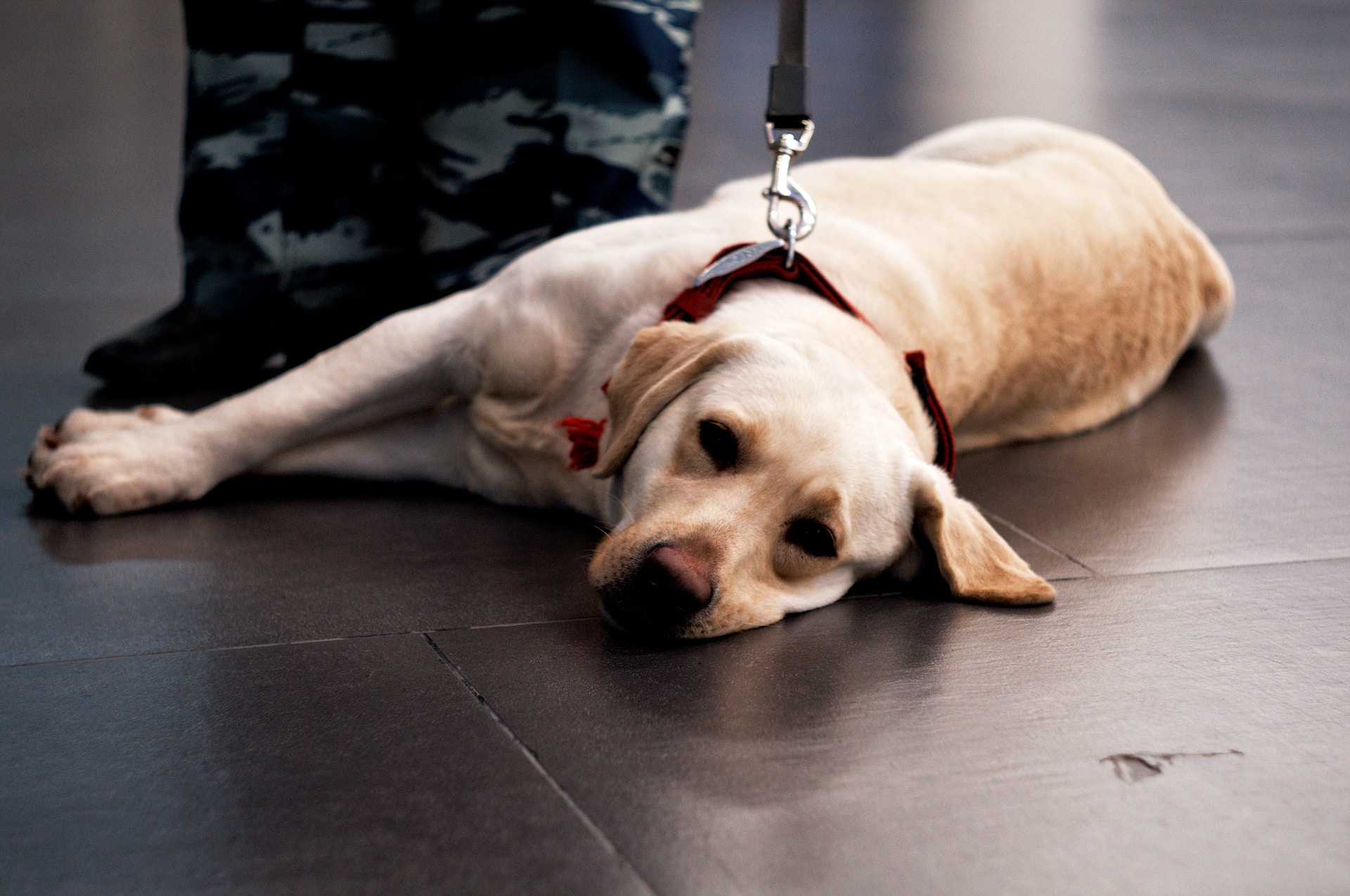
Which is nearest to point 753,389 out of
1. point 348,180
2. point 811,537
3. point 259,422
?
point 811,537

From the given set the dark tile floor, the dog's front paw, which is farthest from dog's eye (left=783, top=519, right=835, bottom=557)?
the dog's front paw

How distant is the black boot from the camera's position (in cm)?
334

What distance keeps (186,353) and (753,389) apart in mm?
1780

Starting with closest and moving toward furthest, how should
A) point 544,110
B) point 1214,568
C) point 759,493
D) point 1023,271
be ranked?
point 759,493 → point 1214,568 → point 1023,271 → point 544,110

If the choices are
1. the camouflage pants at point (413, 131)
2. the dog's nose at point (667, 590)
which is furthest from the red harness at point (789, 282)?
the camouflage pants at point (413, 131)

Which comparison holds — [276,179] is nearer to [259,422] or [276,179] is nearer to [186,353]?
[186,353]

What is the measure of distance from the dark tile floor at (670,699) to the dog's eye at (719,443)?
0.92ft

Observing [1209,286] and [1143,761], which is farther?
[1209,286]

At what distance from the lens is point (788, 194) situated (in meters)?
2.70

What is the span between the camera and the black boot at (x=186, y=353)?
334 cm

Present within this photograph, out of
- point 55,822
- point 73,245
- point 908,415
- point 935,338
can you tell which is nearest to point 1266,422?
point 935,338

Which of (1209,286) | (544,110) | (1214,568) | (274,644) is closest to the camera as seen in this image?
(274,644)

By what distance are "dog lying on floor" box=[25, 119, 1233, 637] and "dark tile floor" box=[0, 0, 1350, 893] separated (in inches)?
3.1

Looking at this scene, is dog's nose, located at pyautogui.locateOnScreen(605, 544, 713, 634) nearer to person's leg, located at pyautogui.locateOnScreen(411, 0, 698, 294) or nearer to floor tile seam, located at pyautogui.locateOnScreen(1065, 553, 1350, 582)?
floor tile seam, located at pyautogui.locateOnScreen(1065, 553, 1350, 582)
